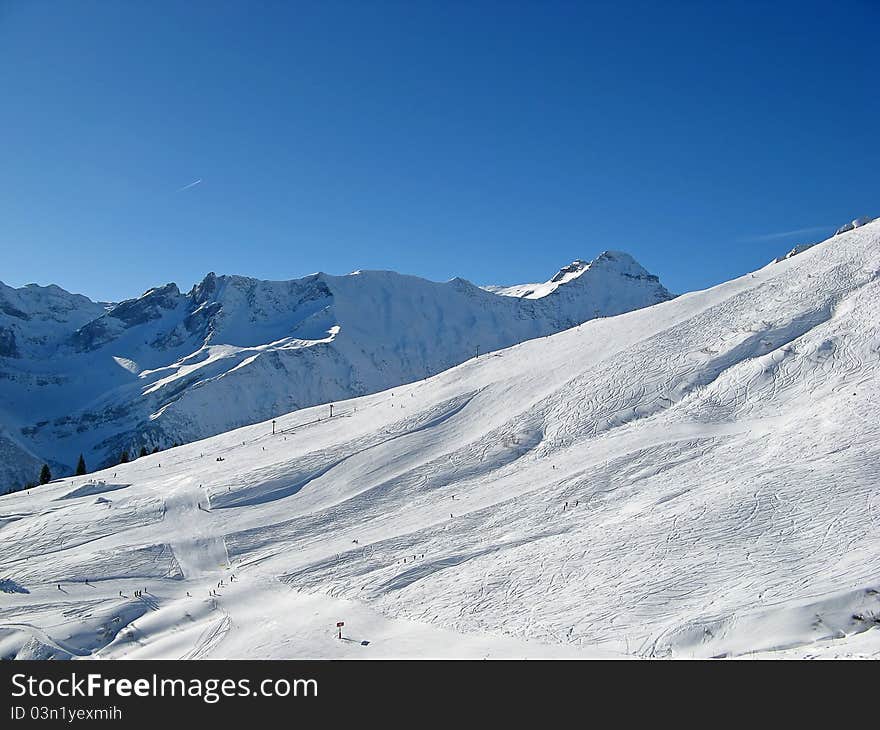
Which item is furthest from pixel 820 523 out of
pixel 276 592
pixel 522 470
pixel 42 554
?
pixel 42 554

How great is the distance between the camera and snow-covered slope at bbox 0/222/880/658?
102 feet

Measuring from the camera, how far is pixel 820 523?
3556 centimetres

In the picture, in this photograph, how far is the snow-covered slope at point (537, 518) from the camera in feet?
102

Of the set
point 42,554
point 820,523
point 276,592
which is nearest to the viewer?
point 820,523

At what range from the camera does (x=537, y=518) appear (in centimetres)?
4659

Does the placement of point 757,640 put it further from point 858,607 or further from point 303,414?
point 303,414

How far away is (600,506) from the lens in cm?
4622

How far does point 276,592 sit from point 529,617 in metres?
18.8
